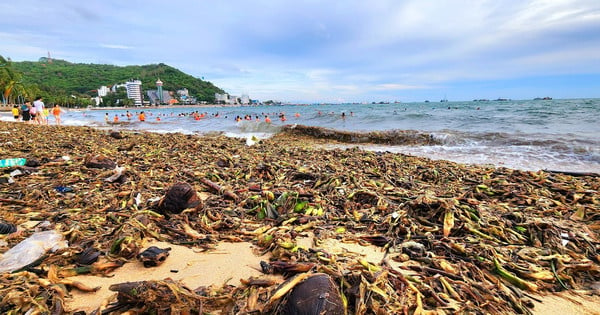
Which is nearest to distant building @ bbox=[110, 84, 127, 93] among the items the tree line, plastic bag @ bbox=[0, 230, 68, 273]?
the tree line

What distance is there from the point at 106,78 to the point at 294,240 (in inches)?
7059

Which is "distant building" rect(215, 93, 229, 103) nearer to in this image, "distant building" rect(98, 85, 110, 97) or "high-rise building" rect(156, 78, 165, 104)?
"high-rise building" rect(156, 78, 165, 104)

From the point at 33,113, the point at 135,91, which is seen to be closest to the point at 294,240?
the point at 33,113

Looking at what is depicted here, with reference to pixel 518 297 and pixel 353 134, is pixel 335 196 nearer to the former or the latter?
pixel 518 297

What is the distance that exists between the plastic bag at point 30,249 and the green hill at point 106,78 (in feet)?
494

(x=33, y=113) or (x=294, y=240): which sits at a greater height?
(x=33, y=113)

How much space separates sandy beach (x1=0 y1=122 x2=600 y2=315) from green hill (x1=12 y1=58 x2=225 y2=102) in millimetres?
149746

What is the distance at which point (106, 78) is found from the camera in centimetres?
14438

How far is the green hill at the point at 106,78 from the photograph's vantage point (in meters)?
125

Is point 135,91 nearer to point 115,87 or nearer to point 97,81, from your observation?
point 115,87

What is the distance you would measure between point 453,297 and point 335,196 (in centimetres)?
241

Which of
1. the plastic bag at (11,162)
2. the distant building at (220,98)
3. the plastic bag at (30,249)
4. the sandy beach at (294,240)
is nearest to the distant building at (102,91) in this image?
the distant building at (220,98)

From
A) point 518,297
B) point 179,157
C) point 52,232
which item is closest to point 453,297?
point 518,297

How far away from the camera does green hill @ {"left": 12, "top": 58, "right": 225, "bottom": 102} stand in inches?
4927
